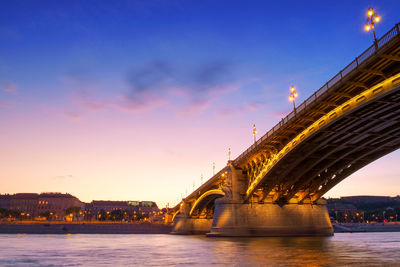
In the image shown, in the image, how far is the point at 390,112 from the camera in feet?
94.1

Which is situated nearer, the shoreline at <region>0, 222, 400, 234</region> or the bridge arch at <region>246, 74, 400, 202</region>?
the bridge arch at <region>246, 74, 400, 202</region>

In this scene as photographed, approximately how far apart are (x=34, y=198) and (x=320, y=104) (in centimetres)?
16637

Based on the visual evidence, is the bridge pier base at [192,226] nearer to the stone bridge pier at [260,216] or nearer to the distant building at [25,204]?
the stone bridge pier at [260,216]

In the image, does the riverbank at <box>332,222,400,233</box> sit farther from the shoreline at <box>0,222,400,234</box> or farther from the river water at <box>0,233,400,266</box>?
the river water at <box>0,233,400,266</box>

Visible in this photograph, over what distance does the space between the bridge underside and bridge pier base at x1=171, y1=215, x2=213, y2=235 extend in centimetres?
3831

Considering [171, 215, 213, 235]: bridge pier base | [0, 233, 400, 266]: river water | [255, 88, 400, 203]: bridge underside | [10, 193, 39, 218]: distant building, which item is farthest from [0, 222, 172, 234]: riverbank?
[10, 193, 39, 218]: distant building

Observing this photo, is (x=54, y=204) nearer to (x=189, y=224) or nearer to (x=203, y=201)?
(x=189, y=224)

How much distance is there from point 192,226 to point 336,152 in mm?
50589

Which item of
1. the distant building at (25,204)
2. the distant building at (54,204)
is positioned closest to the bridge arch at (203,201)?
the distant building at (54,204)

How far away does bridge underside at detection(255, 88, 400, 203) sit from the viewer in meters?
28.7

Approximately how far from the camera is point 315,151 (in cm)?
3781

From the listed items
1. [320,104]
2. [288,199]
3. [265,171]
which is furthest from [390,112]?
[288,199]

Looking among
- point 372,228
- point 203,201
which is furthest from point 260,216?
point 372,228

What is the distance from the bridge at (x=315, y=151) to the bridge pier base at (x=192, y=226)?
1004 inches
